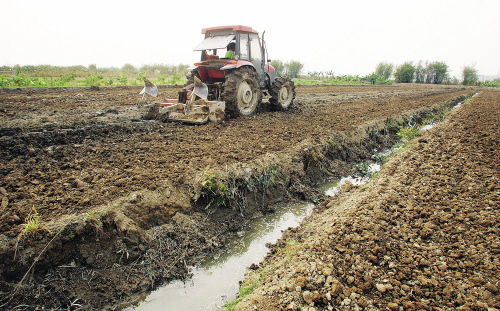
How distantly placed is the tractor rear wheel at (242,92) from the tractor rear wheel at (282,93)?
878 mm

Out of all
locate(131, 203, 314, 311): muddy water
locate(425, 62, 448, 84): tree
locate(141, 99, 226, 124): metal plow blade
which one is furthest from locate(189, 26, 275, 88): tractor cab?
locate(425, 62, 448, 84): tree

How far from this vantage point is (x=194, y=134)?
6.18 metres

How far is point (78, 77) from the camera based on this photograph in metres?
24.4

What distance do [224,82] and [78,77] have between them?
21.8m

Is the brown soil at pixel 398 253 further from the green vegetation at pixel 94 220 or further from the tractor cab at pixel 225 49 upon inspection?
the tractor cab at pixel 225 49

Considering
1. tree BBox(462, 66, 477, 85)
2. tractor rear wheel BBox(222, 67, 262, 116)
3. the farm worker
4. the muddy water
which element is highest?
tree BBox(462, 66, 477, 85)

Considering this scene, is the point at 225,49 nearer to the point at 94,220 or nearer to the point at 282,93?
the point at 282,93

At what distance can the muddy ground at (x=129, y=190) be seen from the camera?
2525mm

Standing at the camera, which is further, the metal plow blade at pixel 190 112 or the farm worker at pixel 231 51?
the farm worker at pixel 231 51

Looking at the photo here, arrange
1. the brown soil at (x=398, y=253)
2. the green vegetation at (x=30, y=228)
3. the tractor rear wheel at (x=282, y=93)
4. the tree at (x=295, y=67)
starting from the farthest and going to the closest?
the tree at (x=295, y=67)
the tractor rear wheel at (x=282, y=93)
the green vegetation at (x=30, y=228)
the brown soil at (x=398, y=253)

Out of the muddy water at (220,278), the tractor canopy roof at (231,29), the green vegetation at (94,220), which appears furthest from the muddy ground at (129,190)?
the tractor canopy roof at (231,29)

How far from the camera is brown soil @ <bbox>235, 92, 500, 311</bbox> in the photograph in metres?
2.04

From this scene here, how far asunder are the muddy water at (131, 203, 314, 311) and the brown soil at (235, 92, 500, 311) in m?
0.22

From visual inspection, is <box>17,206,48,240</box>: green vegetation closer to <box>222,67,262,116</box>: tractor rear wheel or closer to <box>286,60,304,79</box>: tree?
<box>222,67,262,116</box>: tractor rear wheel
